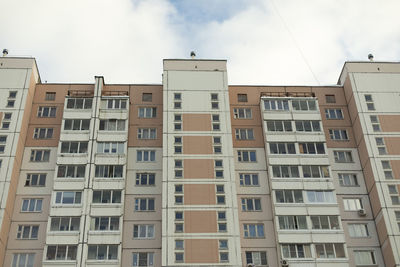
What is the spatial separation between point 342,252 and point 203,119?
23.8 metres

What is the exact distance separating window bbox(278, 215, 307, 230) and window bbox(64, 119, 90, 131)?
89.5 ft

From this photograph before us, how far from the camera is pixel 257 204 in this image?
208 feet

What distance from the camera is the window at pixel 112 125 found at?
6738 cm

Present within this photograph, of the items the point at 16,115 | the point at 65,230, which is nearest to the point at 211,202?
the point at 65,230

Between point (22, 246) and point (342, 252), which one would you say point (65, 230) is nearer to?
point (22, 246)

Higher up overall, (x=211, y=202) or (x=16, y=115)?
(x=16, y=115)

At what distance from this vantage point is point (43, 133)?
68.1 m

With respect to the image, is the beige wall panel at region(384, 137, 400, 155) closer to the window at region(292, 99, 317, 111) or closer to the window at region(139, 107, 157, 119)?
the window at region(292, 99, 317, 111)

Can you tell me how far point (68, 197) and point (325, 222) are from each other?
30416 millimetres

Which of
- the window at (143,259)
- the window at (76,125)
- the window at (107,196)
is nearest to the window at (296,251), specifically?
the window at (143,259)

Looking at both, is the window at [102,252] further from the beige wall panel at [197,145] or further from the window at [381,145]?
the window at [381,145]

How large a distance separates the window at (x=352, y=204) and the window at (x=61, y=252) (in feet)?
108

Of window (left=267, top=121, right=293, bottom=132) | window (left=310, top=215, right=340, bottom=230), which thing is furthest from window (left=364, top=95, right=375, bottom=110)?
window (left=310, top=215, right=340, bottom=230)

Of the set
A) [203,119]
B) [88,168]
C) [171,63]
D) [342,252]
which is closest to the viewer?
[342,252]
